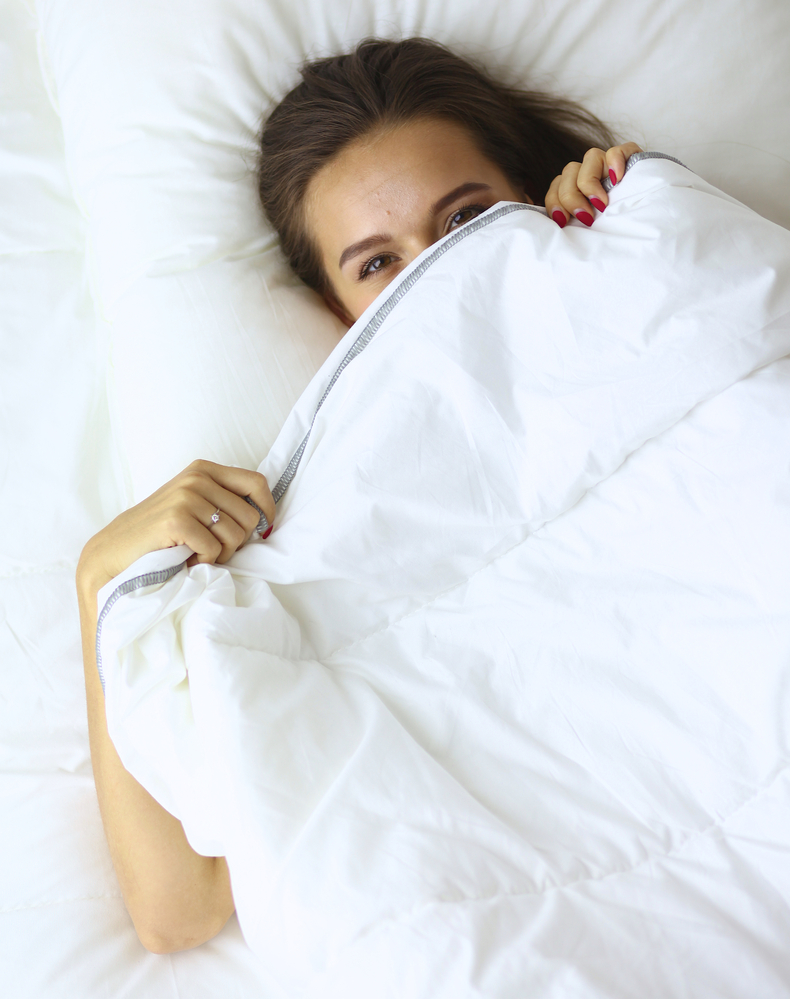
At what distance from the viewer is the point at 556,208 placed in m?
0.98

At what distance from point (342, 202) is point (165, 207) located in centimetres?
28

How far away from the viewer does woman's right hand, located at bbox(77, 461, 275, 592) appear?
80cm

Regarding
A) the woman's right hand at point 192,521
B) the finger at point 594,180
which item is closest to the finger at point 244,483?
the woman's right hand at point 192,521

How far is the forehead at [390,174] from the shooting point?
1.02m

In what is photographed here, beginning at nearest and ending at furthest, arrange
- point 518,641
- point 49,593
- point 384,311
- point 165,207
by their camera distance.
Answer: point 518,641 < point 384,311 < point 49,593 < point 165,207

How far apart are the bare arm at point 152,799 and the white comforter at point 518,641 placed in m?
0.04

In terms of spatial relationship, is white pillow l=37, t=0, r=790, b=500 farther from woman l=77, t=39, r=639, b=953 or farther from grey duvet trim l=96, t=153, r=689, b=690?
grey duvet trim l=96, t=153, r=689, b=690

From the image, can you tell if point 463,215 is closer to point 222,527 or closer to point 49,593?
point 222,527

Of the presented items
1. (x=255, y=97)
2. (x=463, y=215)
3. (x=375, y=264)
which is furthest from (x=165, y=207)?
(x=463, y=215)

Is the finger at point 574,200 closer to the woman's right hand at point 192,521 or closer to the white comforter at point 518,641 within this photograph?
the white comforter at point 518,641

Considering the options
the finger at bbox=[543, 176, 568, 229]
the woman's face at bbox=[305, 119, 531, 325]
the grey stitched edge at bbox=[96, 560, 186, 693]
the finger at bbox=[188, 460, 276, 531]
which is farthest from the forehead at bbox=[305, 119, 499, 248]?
the grey stitched edge at bbox=[96, 560, 186, 693]

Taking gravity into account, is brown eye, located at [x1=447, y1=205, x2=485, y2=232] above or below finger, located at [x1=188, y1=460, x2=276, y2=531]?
above

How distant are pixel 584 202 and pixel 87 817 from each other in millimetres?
925

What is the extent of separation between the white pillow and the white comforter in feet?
1.28
